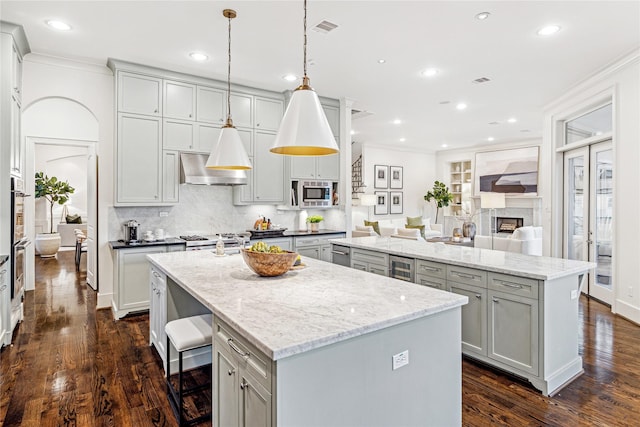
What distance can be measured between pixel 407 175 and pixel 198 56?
807 cm

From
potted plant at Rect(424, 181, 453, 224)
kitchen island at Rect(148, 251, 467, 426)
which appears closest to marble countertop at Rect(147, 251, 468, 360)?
kitchen island at Rect(148, 251, 467, 426)

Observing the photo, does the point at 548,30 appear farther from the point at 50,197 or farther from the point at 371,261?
the point at 50,197

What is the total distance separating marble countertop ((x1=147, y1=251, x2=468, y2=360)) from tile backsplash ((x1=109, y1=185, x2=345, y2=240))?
2482 millimetres

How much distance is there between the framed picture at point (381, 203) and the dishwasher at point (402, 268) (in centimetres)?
672

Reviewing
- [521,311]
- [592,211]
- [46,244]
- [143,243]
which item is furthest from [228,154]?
[46,244]

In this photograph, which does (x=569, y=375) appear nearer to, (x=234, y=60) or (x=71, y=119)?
(x=234, y=60)

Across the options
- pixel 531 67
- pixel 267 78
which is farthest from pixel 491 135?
pixel 267 78

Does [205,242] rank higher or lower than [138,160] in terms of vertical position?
lower

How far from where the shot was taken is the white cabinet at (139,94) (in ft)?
14.6

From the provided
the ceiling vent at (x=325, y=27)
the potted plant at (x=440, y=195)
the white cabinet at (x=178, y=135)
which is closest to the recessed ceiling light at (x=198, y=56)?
the white cabinet at (x=178, y=135)

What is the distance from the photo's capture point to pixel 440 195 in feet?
36.8

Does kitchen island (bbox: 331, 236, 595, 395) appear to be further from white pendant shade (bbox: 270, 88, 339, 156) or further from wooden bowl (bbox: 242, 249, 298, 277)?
white pendant shade (bbox: 270, 88, 339, 156)

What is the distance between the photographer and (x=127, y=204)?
4523 millimetres

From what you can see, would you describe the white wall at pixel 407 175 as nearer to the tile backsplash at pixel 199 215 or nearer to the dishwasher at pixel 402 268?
the tile backsplash at pixel 199 215
